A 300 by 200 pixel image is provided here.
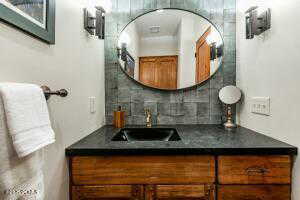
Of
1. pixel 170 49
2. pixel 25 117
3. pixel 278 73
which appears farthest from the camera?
pixel 170 49

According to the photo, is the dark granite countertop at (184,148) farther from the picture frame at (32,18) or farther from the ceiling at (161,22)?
the ceiling at (161,22)

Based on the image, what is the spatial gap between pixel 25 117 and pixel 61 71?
1.38 feet

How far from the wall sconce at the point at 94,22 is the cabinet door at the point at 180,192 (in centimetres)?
97

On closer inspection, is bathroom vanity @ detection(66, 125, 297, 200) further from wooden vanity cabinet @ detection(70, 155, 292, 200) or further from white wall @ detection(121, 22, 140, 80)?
white wall @ detection(121, 22, 140, 80)

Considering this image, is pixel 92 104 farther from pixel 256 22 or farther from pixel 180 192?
pixel 256 22

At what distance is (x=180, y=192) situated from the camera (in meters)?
0.98

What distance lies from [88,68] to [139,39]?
0.57 m

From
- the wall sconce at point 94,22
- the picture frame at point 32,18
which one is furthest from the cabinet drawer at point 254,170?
the wall sconce at point 94,22

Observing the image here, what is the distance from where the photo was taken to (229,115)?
1.57 meters

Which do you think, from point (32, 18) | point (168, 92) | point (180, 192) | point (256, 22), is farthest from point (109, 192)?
point (256, 22)

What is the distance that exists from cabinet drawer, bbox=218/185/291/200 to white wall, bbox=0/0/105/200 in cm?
76

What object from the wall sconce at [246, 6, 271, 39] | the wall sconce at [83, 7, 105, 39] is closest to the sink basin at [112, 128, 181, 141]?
the wall sconce at [83, 7, 105, 39]

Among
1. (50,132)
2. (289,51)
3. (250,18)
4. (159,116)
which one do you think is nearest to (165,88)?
(159,116)

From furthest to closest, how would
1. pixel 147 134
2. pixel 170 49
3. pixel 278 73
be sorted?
pixel 170 49 < pixel 147 134 < pixel 278 73
